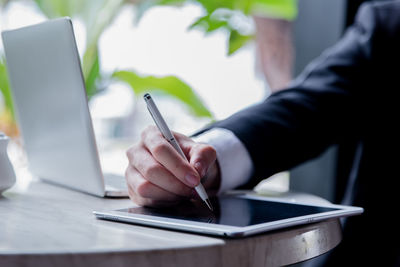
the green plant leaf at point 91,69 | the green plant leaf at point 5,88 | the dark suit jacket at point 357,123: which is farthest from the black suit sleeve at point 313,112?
the green plant leaf at point 5,88

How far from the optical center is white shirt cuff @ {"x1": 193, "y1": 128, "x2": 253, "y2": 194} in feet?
2.15

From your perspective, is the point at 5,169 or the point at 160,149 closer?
the point at 160,149

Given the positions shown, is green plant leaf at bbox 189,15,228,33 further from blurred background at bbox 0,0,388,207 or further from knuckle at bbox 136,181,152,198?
knuckle at bbox 136,181,152,198

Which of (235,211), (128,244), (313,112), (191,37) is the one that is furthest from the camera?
(191,37)

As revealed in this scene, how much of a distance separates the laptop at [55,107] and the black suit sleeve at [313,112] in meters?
0.19

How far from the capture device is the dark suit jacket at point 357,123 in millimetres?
750

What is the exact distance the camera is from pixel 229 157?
2.18 ft

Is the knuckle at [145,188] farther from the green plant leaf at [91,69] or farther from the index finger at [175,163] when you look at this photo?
the green plant leaf at [91,69]

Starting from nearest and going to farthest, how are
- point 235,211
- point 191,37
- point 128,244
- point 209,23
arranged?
point 128,244, point 235,211, point 209,23, point 191,37

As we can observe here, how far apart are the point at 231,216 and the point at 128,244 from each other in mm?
124

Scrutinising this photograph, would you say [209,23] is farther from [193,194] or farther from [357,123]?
[193,194]

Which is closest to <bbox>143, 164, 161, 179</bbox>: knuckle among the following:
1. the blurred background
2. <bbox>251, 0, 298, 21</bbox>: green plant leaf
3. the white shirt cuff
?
the white shirt cuff

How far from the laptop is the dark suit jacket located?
195 millimetres

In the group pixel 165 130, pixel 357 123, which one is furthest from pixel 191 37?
pixel 165 130
